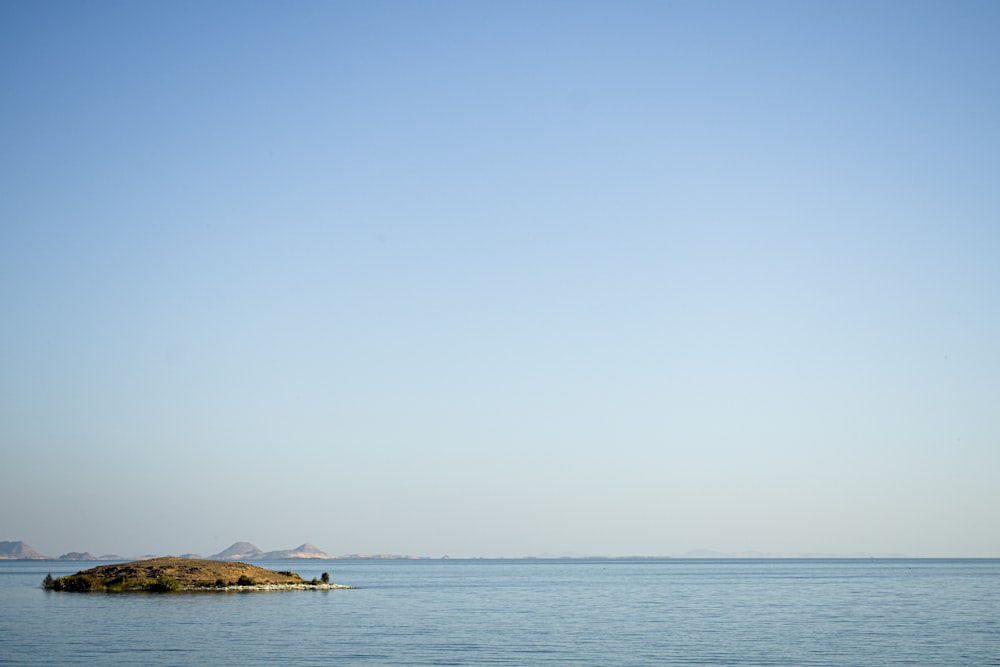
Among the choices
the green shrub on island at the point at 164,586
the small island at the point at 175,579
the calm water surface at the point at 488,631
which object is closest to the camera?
the calm water surface at the point at 488,631

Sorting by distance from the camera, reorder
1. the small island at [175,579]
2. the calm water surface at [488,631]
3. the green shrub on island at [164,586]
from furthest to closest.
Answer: the small island at [175,579] → the green shrub on island at [164,586] → the calm water surface at [488,631]

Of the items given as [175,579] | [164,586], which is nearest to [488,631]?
[164,586]

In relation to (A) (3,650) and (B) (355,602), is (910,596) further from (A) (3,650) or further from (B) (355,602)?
(A) (3,650)

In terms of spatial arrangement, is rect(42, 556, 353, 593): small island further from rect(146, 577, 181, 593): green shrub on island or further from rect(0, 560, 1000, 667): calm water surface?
rect(0, 560, 1000, 667): calm water surface

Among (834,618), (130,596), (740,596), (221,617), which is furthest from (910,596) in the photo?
(130,596)

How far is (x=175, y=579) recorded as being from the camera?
338 feet

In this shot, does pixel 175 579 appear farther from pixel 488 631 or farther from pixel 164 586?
pixel 488 631

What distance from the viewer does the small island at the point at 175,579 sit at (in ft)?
333

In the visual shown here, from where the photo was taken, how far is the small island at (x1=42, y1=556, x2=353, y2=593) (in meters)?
102

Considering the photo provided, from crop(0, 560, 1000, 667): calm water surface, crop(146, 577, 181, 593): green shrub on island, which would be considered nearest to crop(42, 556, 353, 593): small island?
crop(146, 577, 181, 593): green shrub on island

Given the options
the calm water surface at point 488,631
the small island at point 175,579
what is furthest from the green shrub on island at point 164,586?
the calm water surface at point 488,631

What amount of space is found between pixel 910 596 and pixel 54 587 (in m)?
102

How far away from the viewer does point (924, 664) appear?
4694 cm

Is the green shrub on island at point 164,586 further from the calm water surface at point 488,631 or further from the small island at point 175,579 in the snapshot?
the calm water surface at point 488,631
